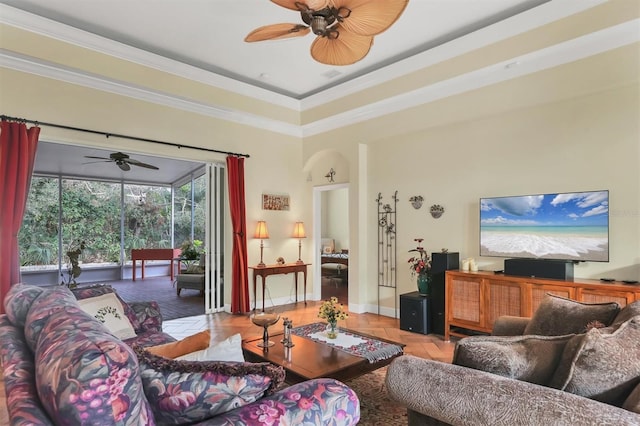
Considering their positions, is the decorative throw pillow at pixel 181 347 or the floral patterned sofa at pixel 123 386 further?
the decorative throw pillow at pixel 181 347

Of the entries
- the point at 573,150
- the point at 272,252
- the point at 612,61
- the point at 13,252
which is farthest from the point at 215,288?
the point at 612,61

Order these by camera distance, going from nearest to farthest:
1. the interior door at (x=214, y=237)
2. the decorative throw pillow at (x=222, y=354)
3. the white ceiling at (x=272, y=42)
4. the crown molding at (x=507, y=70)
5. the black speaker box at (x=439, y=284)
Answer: the decorative throw pillow at (x=222, y=354)
the crown molding at (x=507, y=70)
the white ceiling at (x=272, y=42)
the black speaker box at (x=439, y=284)
the interior door at (x=214, y=237)

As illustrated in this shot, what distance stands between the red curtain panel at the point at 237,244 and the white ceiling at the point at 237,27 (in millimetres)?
1493

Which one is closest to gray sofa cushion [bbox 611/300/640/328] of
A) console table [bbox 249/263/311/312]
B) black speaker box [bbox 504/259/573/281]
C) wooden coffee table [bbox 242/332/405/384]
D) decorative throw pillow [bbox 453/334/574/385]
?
decorative throw pillow [bbox 453/334/574/385]

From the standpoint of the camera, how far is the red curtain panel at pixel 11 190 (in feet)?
12.0

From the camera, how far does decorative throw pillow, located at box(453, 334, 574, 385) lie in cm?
138

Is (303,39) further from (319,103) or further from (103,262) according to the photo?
(103,262)

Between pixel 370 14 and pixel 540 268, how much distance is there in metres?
2.94

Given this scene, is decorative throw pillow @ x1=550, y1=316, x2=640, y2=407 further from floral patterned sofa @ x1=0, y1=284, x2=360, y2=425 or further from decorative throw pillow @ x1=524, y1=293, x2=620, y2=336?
floral patterned sofa @ x1=0, y1=284, x2=360, y2=425

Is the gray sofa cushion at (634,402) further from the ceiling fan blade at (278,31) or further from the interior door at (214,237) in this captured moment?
the interior door at (214,237)

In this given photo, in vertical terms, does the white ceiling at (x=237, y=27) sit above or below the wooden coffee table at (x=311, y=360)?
above

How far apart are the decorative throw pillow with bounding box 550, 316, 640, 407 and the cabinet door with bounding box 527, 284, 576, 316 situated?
2329 millimetres

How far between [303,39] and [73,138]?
9.61 feet

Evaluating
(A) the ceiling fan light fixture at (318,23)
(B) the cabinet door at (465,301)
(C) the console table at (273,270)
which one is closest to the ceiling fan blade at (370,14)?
(A) the ceiling fan light fixture at (318,23)
